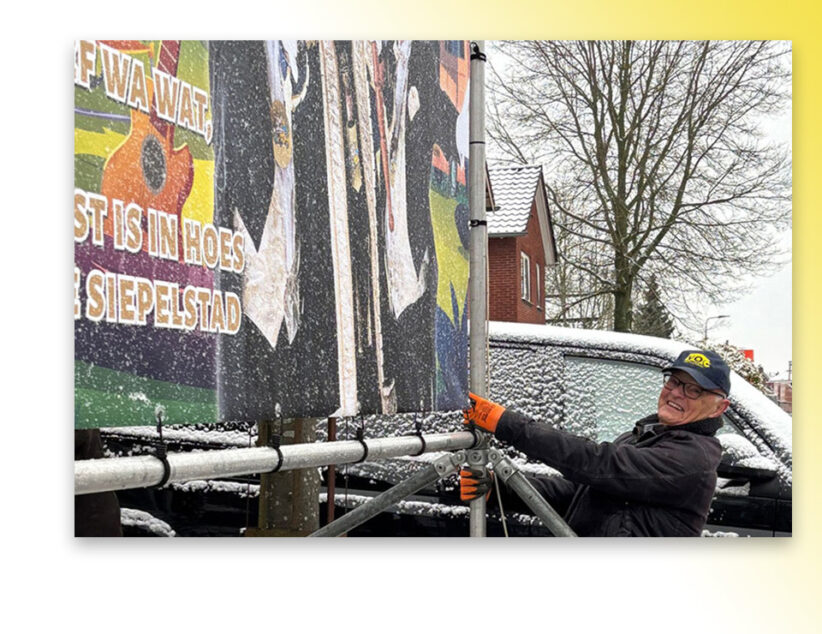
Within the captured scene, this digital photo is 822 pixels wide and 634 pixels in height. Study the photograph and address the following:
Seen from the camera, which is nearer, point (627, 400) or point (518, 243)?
point (627, 400)

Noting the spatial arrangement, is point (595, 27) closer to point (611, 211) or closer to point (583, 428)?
point (611, 211)

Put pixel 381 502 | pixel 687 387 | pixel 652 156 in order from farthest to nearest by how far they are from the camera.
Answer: pixel 652 156 → pixel 687 387 → pixel 381 502

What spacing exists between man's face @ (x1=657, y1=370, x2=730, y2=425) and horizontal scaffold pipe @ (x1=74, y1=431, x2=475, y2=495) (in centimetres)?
107

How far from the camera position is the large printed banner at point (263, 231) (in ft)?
9.62

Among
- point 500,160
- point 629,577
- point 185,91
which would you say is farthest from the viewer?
point 500,160

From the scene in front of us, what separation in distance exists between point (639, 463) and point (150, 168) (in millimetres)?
1970

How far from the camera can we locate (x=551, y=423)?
4.34 metres

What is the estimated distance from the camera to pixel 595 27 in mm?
4074

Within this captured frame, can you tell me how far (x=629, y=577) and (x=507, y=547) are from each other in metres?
0.43

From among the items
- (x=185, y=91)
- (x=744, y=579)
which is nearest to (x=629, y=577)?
(x=744, y=579)

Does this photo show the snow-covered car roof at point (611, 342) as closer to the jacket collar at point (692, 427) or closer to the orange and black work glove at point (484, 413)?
the jacket collar at point (692, 427)

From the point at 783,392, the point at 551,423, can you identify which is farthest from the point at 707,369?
the point at 551,423

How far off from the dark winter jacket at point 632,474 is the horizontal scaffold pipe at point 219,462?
50 cm

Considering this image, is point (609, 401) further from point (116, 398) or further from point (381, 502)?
point (116, 398)
